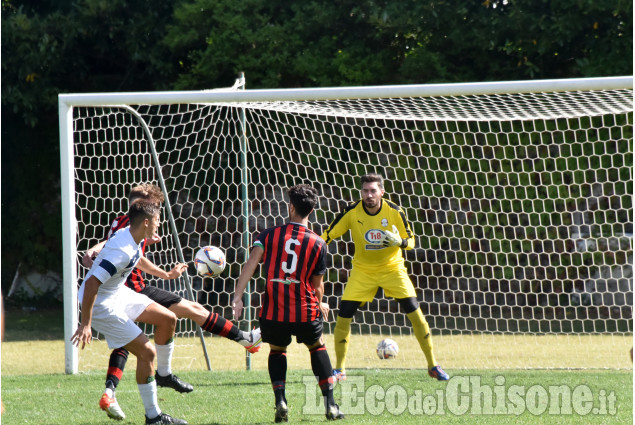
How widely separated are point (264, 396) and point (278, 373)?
1123mm

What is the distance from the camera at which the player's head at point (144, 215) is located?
4.64 meters

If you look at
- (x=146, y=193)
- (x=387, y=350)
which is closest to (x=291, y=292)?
(x=146, y=193)

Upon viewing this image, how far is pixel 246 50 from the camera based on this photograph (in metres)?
11.9

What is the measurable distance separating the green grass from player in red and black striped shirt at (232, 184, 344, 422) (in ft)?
1.00

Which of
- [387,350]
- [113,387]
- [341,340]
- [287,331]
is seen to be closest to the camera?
[287,331]

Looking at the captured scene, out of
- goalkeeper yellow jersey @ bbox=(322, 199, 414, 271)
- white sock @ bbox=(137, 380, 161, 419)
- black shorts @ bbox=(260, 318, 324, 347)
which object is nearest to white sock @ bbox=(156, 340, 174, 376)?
white sock @ bbox=(137, 380, 161, 419)

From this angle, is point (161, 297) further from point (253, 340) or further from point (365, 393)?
point (365, 393)

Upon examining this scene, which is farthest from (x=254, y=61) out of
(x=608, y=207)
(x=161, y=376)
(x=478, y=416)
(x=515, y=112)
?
(x=478, y=416)

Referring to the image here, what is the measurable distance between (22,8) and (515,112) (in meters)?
8.43

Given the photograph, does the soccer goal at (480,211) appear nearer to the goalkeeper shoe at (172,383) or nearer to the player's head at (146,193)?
the goalkeeper shoe at (172,383)

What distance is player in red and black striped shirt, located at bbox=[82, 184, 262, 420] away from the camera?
5309 mm

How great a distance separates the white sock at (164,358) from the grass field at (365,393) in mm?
228

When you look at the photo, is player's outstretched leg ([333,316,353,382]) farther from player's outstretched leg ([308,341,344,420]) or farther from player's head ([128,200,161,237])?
player's head ([128,200,161,237])

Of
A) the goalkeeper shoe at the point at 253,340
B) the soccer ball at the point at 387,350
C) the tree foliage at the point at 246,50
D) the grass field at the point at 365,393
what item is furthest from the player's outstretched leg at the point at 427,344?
the tree foliage at the point at 246,50
